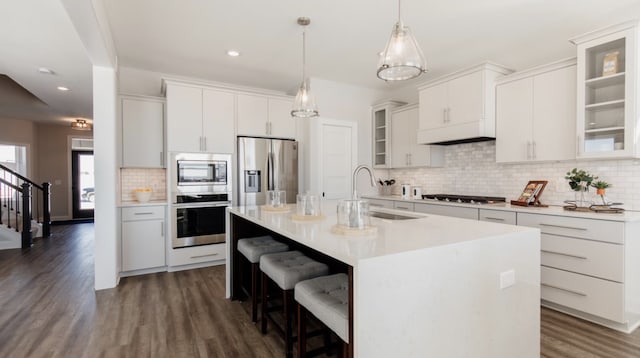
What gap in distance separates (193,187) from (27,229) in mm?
3524

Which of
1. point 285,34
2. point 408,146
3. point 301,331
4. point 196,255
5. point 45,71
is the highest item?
point 285,34

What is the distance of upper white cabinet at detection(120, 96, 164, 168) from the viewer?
402cm

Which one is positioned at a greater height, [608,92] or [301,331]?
[608,92]

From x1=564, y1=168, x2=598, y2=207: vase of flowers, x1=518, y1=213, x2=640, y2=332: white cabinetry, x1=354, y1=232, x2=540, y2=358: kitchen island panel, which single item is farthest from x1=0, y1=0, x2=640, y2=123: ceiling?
x1=354, y1=232, x2=540, y2=358: kitchen island panel

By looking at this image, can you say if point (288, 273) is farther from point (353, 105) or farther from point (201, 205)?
point (353, 105)

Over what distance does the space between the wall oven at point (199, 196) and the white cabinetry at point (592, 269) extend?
356 cm

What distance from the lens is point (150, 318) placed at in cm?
270

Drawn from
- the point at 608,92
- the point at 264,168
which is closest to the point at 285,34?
the point at 264,168

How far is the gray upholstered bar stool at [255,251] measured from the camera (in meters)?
2.62

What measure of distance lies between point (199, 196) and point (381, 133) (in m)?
2.97

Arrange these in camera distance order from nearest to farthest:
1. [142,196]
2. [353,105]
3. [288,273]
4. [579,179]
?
[288,273] → [579,179] → [142,196] → [353,105]

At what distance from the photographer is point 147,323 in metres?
2.61

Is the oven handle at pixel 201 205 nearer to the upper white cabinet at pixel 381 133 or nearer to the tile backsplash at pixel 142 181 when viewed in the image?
the tile backsplash at pixel 142 181

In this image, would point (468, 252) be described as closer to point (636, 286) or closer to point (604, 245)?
point (604, 245)
